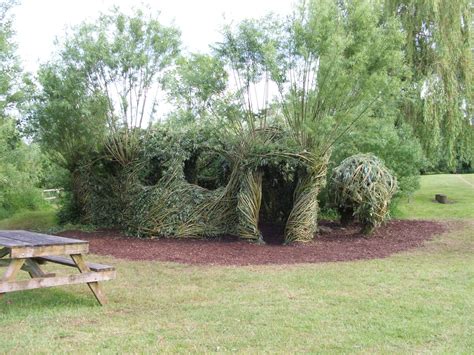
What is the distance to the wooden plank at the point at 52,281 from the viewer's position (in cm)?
524

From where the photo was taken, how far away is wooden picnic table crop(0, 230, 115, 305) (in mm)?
5207

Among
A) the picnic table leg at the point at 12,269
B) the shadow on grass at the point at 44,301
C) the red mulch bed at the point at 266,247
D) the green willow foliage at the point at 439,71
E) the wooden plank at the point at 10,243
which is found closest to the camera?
the wooden plank at the point at 10,243

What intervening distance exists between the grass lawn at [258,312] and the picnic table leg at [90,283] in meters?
0.14

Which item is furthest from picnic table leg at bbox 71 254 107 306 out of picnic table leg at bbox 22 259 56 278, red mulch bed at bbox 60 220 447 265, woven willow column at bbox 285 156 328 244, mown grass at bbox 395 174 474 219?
mown grass at bbox 395 174 474 219

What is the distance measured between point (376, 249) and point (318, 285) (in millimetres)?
3672

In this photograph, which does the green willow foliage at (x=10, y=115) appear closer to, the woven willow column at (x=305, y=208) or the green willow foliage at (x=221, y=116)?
the green willow foliage at (x=221, y=116)

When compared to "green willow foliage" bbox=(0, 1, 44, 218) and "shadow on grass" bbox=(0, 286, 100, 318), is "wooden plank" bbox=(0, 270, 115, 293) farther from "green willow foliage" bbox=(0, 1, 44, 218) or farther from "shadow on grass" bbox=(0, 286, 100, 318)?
"green willow foliage" bbox=(0, 1, 44, 218)

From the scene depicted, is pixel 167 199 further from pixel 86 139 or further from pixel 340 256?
pixel 340 256

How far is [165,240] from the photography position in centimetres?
1124

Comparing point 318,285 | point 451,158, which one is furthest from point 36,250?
point 451,158

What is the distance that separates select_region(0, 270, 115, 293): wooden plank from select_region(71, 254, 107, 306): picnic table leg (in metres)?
0.10

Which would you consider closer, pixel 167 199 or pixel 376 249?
pixel 376 249

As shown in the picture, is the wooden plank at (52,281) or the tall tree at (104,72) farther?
the tall tree at (104,72)

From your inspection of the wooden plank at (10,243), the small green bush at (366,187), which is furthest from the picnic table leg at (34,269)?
the small green bush at (366,187)
